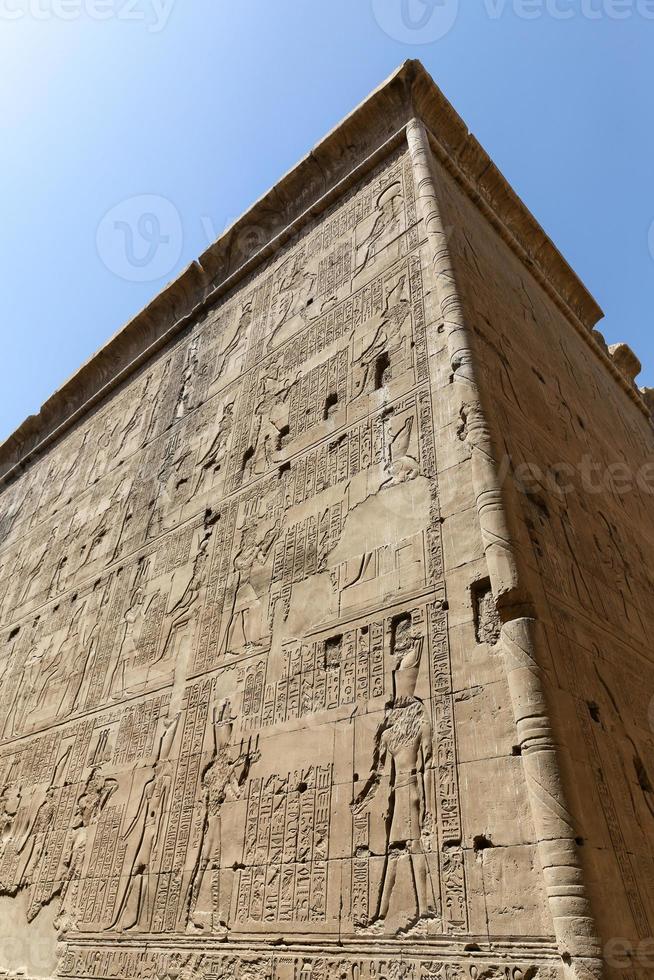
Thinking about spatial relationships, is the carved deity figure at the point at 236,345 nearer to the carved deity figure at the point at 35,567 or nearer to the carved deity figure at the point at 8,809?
the carved deity figure at the point at 35,567

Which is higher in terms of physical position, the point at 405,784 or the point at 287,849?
the point at 405,784

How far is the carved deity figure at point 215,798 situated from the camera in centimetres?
316

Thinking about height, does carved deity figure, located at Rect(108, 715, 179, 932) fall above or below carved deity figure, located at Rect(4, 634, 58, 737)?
below

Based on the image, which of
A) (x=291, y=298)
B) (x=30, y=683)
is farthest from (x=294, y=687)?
(x=291, y=298)

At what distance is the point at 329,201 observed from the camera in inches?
256

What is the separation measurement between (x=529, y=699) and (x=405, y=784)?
2.04 ft

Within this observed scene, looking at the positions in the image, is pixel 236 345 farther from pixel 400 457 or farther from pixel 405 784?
pixel 405 784

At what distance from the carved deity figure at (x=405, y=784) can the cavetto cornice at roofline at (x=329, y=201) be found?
16.2 feet

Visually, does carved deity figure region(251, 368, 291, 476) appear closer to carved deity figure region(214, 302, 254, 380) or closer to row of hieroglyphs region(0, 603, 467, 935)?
carved deity figure region(214, 302, 254, 380)

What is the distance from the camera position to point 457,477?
335 cm

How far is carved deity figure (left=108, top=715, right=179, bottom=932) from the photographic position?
347 centimetres

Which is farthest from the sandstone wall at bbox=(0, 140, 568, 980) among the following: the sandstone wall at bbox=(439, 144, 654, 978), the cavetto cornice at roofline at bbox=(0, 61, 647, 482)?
the cavetto cornice at roofline at bbox=(0, 61, 647, 482)

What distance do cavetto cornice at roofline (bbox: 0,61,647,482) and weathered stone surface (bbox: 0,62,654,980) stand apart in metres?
0.04

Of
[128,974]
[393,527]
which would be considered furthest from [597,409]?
[128,974]
